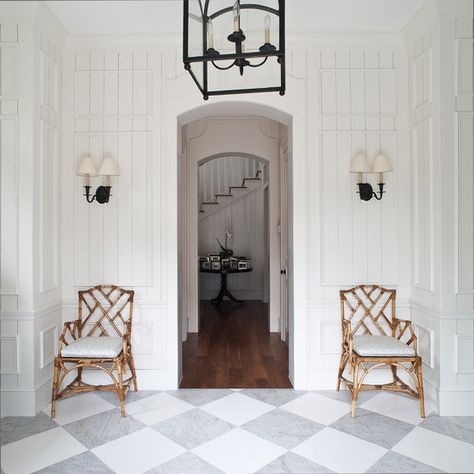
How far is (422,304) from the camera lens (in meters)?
3.17

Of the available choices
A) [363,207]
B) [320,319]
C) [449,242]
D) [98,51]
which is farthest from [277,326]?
[98,51]

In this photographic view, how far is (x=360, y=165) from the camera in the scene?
3.27m

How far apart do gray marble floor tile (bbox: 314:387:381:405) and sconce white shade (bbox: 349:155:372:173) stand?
178cm

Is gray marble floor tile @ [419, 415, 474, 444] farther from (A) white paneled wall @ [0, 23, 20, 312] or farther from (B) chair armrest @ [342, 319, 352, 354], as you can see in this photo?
(A) white paneled wall @ [0, 23, 20, 312]

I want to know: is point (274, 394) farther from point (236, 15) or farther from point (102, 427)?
point (236, 15)

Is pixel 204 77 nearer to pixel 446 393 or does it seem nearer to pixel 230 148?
pixel 446 393

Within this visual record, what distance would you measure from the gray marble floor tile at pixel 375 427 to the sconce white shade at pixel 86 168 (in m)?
2.59

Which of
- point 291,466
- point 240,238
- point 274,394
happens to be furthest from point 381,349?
point 240,238

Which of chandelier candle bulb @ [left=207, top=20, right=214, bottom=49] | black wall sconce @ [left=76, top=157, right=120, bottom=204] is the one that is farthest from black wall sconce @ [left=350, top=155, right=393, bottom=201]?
black wall sconce @ [left=76, top=157, right=120, bottom=204]

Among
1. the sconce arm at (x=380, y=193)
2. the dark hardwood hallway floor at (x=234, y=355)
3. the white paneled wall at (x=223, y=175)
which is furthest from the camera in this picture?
the white paneled wall at (x=223, y=175)

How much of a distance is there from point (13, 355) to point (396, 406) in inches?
111

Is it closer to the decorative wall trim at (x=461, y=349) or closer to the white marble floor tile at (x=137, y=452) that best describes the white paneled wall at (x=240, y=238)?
the decorative wall trim at (x=461, y=349)

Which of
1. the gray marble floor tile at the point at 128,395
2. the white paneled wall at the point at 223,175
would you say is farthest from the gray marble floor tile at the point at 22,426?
the white paneled wall at the point at 223,175

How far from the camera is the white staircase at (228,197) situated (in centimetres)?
805
